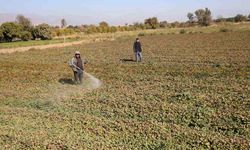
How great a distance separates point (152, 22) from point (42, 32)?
59744 mm

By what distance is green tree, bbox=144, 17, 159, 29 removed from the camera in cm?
12169

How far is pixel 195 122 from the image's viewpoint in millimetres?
10406

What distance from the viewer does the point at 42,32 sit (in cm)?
7525

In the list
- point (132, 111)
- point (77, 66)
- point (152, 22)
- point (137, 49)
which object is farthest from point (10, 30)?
point (132, 111)

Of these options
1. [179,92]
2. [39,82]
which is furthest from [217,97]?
[39,82]

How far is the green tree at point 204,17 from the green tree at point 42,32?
2699 inches

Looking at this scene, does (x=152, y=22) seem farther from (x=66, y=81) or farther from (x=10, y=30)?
(x=66, y=81)

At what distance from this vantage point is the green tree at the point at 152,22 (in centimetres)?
12169

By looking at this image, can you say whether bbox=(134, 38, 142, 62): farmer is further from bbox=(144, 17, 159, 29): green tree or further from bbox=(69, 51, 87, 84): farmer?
bbox=(144, 17, 159, 29): green tree

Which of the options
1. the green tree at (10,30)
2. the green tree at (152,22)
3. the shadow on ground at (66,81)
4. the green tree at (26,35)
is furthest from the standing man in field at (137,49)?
the green tree at (152,22)

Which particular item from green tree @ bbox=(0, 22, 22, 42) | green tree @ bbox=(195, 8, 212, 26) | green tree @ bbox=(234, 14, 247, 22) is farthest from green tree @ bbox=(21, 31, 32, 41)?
green tree @ bbox=(234, 14, 247, 22)

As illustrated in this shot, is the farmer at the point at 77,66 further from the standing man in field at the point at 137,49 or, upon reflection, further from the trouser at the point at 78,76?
the standing man in field at the point at 137,49

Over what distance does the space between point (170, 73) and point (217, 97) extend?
6930mm

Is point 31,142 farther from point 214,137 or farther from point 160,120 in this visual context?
point 214,137
